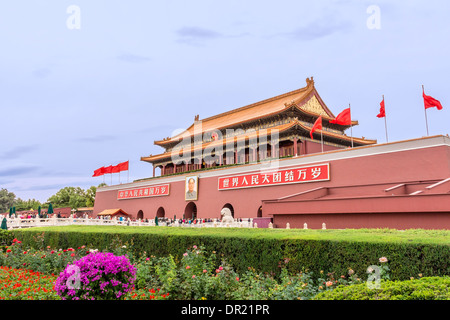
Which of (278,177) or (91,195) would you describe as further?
(91,195)

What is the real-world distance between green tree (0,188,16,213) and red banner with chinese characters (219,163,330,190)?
61981mm

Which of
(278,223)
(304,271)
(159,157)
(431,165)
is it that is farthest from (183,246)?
(159,157)

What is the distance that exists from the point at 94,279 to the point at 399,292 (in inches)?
155

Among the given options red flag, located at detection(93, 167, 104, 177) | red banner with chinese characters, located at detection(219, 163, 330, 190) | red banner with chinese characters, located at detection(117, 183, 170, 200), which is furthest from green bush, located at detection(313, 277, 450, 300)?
red flag, located at detection(93, 167, 104, 177)

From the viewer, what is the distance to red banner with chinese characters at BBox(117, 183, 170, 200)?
34.4 m

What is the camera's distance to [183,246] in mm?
8750

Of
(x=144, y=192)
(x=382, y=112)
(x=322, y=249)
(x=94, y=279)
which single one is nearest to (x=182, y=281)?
(x=94, y=279)

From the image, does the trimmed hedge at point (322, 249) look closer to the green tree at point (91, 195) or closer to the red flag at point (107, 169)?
the red flag at point (107, 169)

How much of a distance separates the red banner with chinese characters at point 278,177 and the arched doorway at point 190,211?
4.64 m

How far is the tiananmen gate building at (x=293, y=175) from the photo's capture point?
602 inches

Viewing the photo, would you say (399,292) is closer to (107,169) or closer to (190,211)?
(190,211)

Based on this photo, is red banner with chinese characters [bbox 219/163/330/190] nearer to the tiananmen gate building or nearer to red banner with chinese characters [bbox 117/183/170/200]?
the tiananmen gate building

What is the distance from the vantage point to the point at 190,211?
32125mm
